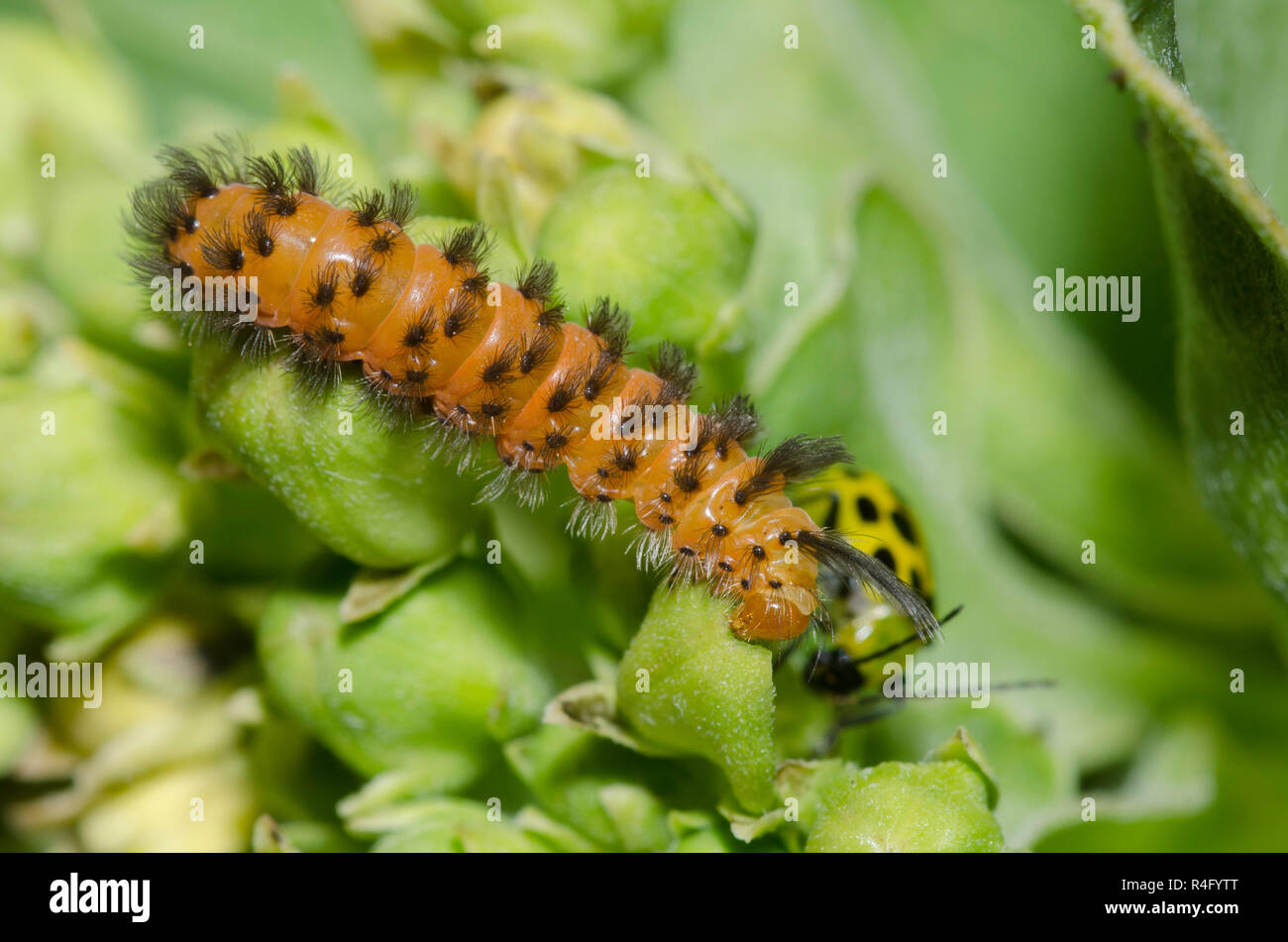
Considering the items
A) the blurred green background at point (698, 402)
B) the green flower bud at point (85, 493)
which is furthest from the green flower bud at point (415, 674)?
the green flower bud at point (85, 493)

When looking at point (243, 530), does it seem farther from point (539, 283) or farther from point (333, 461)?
point (539, 283)

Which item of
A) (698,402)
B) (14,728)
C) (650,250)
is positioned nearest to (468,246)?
(650,250)

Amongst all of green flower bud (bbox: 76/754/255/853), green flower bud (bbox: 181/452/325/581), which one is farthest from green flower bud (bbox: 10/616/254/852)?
green flower bud (bbox: 181/452/325/581)

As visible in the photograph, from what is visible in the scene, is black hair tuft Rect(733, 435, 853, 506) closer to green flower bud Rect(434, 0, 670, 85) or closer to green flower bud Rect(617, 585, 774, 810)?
green flower bud Rect(617, 585, 774, 810)

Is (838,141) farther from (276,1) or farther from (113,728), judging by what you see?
(113,728)

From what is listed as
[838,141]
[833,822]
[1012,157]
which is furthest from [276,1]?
[833,822]

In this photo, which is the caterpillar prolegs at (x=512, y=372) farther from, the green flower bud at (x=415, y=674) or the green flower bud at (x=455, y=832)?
the green flower bud at (x=455, y=832)
